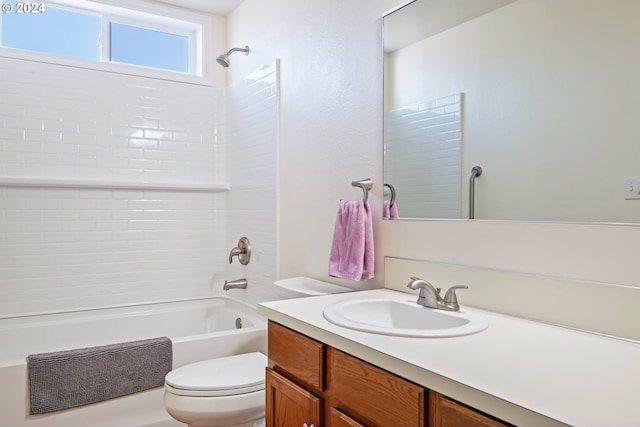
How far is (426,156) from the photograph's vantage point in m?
1.82

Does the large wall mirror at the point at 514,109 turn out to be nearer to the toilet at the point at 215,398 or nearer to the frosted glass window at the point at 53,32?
the toilet at the point at 215,398

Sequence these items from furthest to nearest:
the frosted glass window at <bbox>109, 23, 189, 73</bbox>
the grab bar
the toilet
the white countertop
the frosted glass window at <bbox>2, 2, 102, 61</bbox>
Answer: the frosted glass window at <bbox>109, 23, 189, 73</bbox> < the frosted glass window at <bbox>2, 2, 102, 61</bbox> < the toilet < the grab bar < the white countertop

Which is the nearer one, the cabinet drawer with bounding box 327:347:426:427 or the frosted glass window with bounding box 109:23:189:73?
the cabinet drawer with bounding box 327:347:426:427

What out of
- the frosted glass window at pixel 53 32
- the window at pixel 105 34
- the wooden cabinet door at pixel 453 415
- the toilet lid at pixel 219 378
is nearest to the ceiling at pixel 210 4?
the window at pixel 105 34

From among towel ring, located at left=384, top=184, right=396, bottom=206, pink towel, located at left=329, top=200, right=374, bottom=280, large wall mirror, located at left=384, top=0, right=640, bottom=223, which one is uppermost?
large wall mirror, located at left=384, top=0, right=640, bottom=223

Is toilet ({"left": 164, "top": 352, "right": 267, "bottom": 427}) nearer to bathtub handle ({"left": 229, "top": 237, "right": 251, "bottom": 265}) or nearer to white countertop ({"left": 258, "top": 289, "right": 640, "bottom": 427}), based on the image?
white countertop ({"left": 258, "top": 289, "right": 640, "bottom": 427})

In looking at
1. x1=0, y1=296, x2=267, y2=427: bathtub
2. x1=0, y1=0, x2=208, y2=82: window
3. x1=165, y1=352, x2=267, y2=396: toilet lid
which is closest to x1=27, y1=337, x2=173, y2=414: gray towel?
x1=0, y1=296, x2=267, y2=427: bathtub

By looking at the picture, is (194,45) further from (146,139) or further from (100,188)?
(100,188)

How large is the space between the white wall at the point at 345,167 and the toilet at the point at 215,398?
64cm

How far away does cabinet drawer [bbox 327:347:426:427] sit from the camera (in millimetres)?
993

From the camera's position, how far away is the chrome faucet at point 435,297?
148cm

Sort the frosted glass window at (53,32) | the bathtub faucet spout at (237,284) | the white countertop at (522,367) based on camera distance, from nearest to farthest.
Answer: the white countertop at (522,367), the frosted glass window at (53,32), the bathtub faucet spout at (237,284)

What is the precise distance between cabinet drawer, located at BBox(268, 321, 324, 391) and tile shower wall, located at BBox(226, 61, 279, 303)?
1186 millimetres

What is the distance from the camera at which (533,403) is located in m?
0.78
